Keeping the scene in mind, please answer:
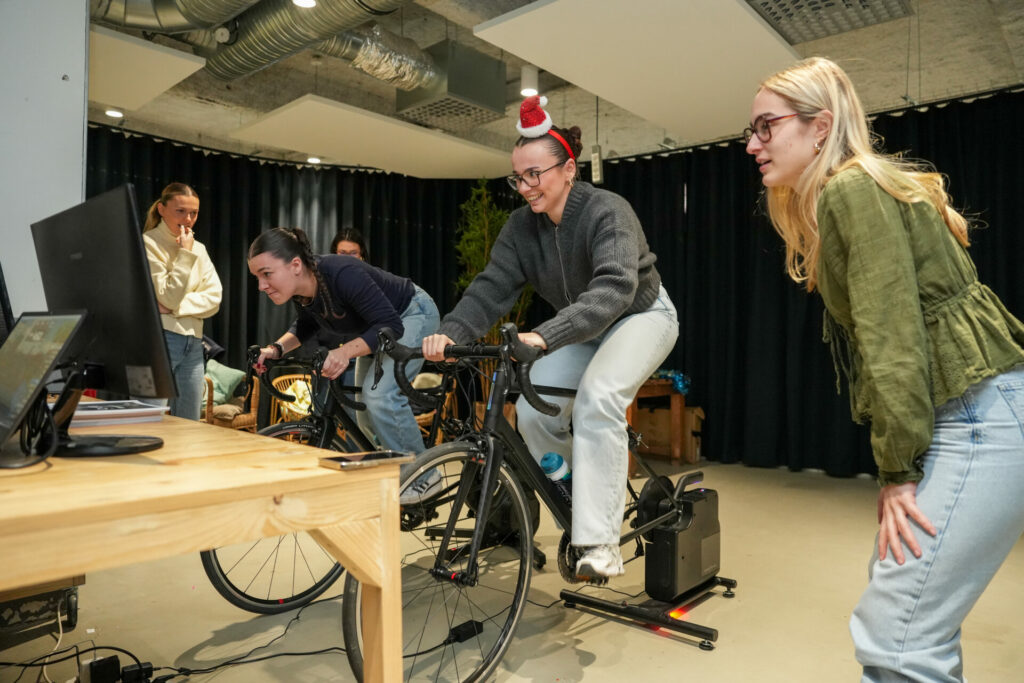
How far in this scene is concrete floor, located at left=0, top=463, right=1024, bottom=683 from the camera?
1918 millimetres

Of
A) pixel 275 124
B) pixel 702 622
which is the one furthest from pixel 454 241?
pixel 702 622

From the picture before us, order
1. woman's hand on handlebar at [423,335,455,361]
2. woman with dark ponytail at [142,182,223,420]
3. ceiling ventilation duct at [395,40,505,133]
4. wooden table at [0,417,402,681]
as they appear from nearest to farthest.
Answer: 1. wooden table at [0,417,402,681]
2. woman's hand on handlebar at [423,335,455,361]
3. woman with dark ponytail at [142,182,223,420]
4. ceiling ventilation duct at [395,40,505,133]

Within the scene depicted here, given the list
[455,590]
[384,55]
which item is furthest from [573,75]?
[455,590]

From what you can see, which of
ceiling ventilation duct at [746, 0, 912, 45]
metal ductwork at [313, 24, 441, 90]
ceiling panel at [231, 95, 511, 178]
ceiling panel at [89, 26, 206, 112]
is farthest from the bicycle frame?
ceiling panel at [231, 95, 511, 178]

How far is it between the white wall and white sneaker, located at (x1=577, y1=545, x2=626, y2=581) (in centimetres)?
177

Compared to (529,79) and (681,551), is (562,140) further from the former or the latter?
(529,79)

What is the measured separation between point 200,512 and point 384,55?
151 inches

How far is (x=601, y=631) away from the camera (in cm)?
221

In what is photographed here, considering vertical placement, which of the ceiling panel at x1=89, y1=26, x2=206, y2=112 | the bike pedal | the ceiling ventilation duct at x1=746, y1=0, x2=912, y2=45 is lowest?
the bike pedal

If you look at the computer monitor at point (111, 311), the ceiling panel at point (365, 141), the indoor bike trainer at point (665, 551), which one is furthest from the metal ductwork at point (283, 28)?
the computer monitor at point (111, 311)

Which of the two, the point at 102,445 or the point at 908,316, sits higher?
the point at 908,316

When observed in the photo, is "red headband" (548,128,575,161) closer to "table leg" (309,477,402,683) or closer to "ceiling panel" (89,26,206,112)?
"table leg" (309,477,402,683)

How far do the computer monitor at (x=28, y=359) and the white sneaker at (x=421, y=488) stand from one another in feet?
2.81

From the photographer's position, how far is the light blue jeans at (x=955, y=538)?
37.7 inches
